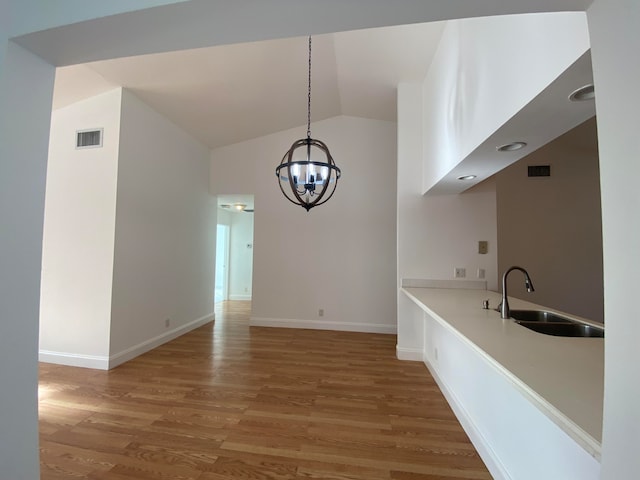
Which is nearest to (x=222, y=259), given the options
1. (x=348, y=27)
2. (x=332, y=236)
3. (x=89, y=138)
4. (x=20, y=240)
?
(x=332, y=236)

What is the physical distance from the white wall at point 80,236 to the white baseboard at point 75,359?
0.04 feet

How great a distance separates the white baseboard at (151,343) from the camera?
10.2ft

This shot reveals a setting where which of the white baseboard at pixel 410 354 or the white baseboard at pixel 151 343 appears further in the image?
the white baseboard at pixel 410 354

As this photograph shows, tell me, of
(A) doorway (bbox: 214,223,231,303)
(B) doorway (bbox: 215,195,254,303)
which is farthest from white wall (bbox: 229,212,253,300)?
(A) doorway (bbox: 214,223,231,303)

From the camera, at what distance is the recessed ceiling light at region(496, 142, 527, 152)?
161 centimetres

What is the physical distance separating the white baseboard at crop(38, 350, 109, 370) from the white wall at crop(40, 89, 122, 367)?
1cm

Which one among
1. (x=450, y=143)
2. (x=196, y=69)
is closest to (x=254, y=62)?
(x=196, y=69)

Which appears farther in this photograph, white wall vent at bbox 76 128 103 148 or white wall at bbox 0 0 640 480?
white wall vent at bbox 76 128 103 148

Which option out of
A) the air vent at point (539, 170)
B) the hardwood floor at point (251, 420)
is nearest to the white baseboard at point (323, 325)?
the hardwood floor at point (251, 420)

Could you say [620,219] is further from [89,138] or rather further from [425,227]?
[89,138]

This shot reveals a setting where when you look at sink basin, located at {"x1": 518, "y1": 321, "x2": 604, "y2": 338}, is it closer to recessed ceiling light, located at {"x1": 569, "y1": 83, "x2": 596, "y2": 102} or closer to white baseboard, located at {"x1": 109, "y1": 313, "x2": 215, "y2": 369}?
recessed ceiling light, located at {"x1": 569, "y1": 83, "x2": 596, "y2": 102}

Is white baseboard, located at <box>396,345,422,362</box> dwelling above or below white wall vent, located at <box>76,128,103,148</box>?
below

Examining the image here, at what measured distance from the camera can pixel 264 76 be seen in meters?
3.29

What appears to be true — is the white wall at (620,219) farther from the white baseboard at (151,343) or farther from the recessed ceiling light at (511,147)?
the white baseboard at (151,343)
